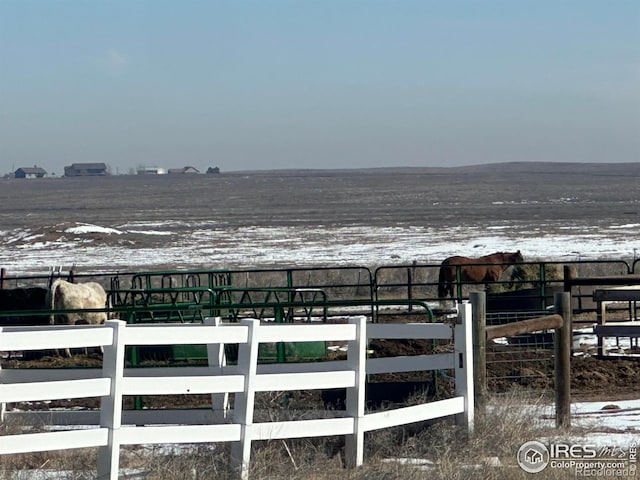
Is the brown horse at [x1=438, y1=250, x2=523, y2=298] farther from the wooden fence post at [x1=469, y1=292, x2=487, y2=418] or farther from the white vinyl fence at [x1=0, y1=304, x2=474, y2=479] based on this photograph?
the white vinyl fence at [x1=0, y1=304, x2=474, y2=479]

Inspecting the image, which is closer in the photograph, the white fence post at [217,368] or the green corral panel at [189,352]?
the white fence post at [217,368]

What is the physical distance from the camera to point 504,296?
707 inches

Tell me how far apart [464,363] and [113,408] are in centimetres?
277

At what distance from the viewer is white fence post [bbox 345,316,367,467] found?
7684mm

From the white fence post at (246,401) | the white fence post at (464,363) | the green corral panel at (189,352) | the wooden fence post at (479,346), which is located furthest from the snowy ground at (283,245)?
the white fence post at (246,401)

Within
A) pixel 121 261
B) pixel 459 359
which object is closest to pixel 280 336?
pixel 459 359

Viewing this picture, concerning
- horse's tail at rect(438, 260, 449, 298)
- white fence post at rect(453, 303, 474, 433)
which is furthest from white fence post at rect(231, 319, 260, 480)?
horse's tail at rect(438, 260, 449, 298)

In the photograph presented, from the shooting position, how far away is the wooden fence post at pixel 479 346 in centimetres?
882

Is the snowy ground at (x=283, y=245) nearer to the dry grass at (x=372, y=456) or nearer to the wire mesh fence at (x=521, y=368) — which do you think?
the wire mesh fence at (x=521, y=368)

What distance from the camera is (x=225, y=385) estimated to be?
7215mm

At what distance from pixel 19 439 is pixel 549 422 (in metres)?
4.57

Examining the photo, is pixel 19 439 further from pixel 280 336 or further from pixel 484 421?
pixel 484 421

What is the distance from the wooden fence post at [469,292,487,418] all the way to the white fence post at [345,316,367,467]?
1.36 m

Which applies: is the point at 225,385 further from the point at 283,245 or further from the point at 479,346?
the point at 283,245
